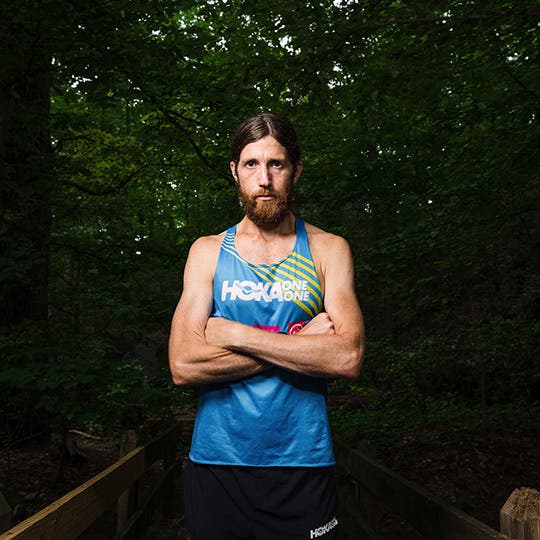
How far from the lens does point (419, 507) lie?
8.82ft

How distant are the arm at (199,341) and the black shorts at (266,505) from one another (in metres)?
0.33

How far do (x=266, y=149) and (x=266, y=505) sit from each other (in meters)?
1.26

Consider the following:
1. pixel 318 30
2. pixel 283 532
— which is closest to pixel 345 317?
pixel 283 532

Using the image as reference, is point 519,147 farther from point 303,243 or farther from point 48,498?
point 48,498

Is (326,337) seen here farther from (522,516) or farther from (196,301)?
(522,516)

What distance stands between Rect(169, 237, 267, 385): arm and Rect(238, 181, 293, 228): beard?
18cm

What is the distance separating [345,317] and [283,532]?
758 mm

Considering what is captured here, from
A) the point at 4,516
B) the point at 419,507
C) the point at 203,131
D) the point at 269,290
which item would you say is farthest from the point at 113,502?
the point at 203,131

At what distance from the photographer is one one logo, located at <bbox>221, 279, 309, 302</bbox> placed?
6.77ft

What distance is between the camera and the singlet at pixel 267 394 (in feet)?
6.36

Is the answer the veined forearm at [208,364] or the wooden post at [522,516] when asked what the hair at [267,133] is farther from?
the wooden post at [522,516]

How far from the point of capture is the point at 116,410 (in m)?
5.22

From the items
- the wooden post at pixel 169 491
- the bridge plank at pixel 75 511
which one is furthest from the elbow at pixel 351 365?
the wooden post at pixel 169 491

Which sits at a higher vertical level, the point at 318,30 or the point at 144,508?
the point at 318,30
